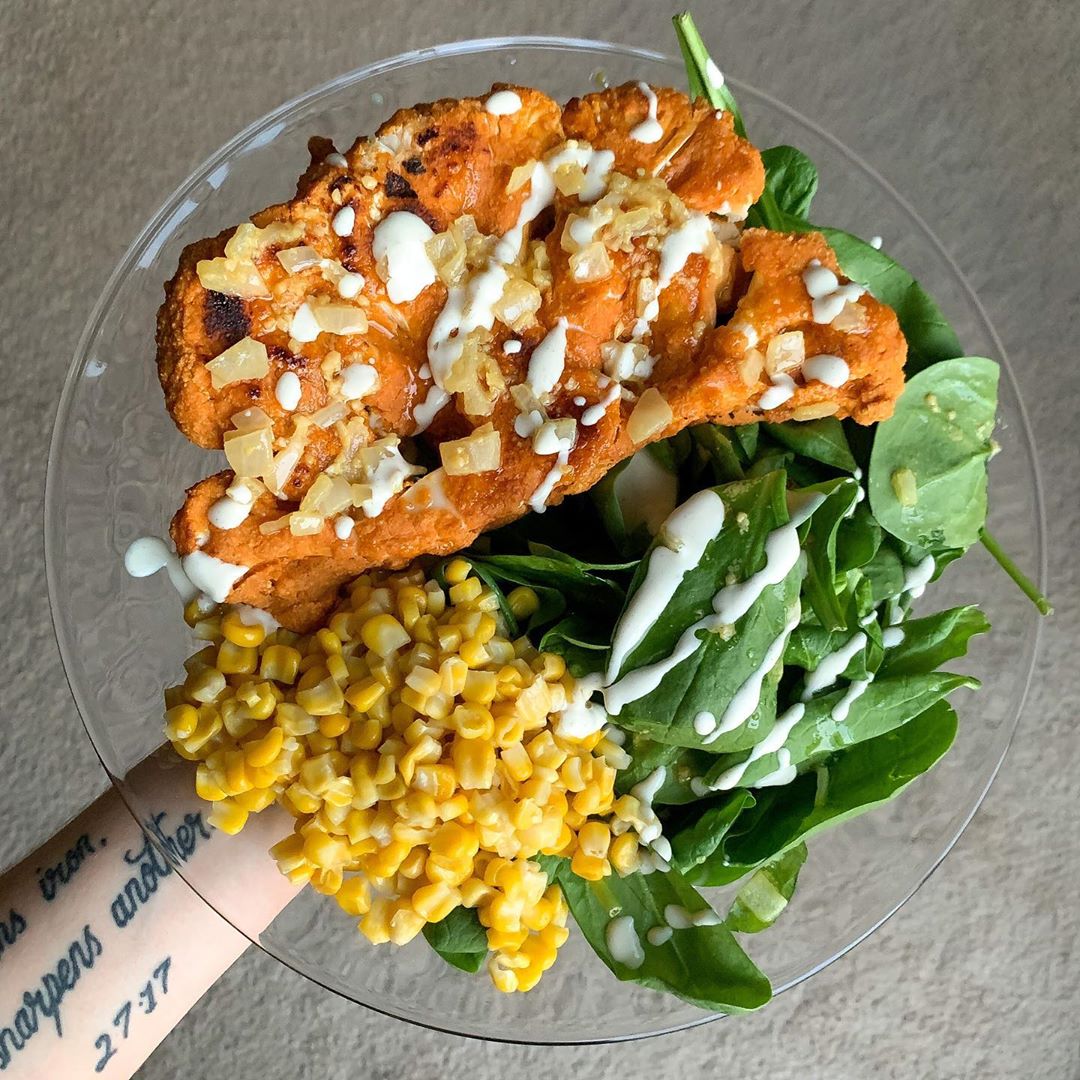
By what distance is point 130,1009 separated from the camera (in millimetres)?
1409

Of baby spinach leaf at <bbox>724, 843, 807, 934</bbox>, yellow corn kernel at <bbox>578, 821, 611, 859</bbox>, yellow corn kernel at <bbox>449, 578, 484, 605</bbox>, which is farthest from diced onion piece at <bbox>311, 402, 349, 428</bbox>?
baby spinach leaf at <bbox>724, 843, 807, 934</bbox>

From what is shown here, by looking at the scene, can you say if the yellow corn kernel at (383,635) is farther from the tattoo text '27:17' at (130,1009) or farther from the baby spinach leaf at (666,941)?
the tattoo text '27:17' at (130,1009)

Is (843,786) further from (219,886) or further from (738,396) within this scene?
(219,886)

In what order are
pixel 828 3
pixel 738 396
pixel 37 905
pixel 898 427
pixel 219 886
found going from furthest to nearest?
pixel 828 3
pixel 37 905
pixel 219 886
pixel 898 427
pixel 738 396

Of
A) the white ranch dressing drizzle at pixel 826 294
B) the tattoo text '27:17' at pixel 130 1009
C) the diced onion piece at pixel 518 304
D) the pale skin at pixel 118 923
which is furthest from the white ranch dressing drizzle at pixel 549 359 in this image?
the tattoo text '27:17' at pixel 130 1009

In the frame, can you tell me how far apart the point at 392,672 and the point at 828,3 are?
4.74 feet

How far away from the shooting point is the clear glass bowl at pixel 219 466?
132cm

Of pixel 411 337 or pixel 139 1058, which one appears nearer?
pixel 411 337

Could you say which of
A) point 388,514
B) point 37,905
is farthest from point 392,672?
point 37,905

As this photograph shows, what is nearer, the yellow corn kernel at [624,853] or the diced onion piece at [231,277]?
the diced onion piece at [231,277]

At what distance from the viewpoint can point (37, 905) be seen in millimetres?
1400

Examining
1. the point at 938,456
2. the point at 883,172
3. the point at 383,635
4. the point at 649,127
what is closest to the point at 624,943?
the point at 383,635

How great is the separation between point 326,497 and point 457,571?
0.18 m

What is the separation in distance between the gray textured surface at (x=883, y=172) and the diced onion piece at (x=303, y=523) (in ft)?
3.48
